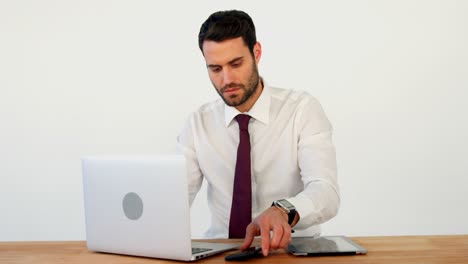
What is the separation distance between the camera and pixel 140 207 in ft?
6.57

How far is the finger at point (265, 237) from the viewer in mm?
1916

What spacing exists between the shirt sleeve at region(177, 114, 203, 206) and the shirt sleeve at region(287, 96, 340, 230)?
0.48 metres

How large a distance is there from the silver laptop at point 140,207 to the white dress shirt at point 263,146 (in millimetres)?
686

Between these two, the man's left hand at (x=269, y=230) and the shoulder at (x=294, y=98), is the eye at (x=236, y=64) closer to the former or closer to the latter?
the shoulder at (x=294, y=98)

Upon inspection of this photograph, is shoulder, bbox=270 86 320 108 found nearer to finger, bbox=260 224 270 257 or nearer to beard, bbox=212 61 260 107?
beard, bbox=212 61 260 107

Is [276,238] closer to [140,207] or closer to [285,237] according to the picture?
[285,237]

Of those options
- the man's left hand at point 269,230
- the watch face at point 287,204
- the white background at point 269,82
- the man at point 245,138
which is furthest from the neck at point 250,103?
the white background at point 269,82

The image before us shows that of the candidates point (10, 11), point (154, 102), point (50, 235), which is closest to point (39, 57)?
point (10, 11)

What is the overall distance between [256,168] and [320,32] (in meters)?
1.76

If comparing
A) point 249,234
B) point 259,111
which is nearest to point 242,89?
point 259,111

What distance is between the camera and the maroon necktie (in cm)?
268

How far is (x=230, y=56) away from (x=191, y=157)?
20.0 inches

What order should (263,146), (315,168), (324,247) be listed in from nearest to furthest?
1. (324,247)
2. (315,168)
3. (263,146)

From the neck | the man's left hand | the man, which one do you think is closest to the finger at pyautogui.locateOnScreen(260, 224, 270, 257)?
the man's left hand
